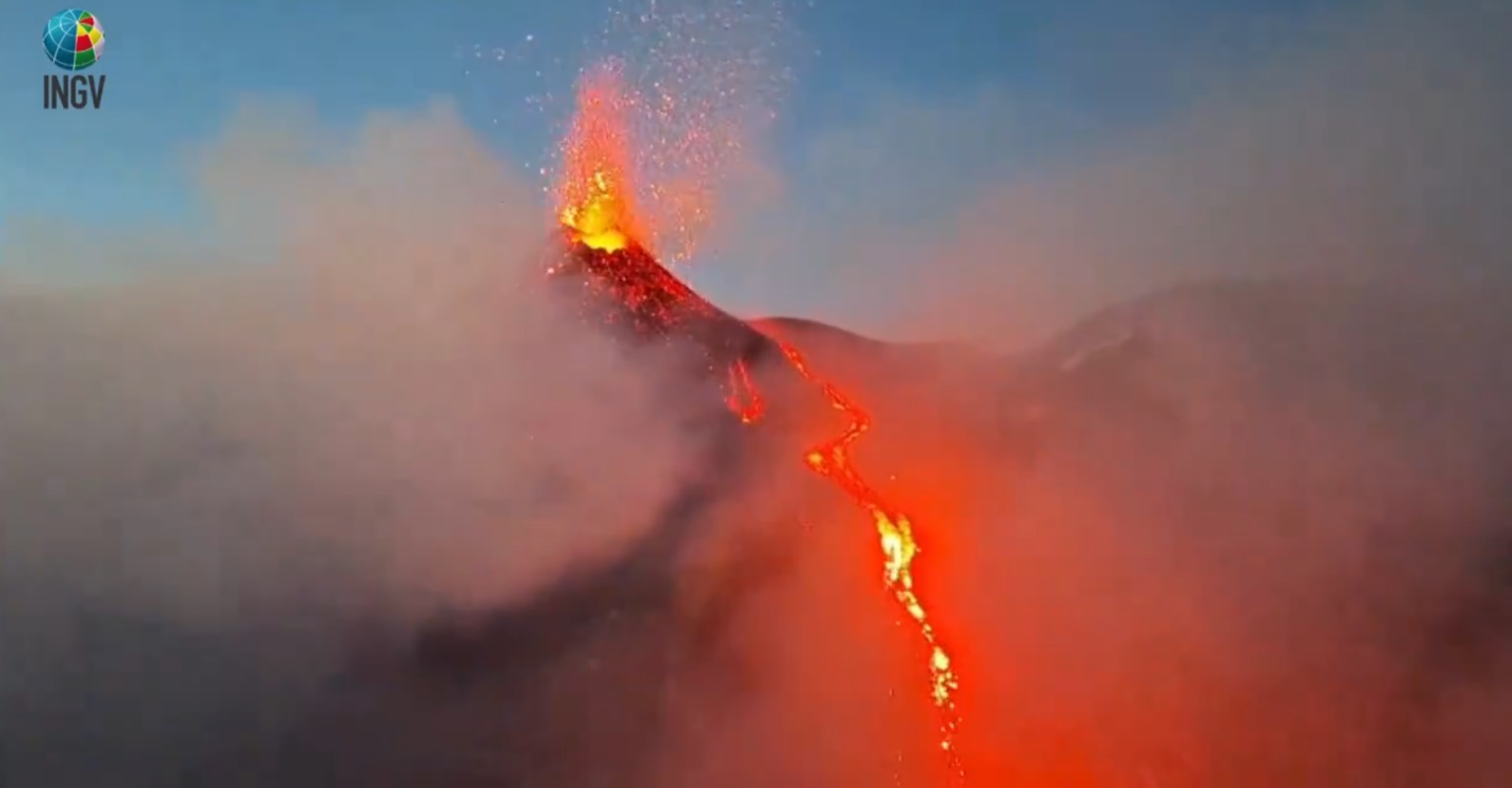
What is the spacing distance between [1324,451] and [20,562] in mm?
15661

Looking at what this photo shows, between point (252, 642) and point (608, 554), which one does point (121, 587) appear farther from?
point (608, 554)

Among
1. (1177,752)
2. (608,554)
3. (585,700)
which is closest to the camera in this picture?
(1177,752)

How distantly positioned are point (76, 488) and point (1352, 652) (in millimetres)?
14768

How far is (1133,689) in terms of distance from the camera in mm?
13578

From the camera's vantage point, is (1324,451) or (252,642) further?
(1324,451)

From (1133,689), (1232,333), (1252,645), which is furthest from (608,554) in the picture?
(1232,333)

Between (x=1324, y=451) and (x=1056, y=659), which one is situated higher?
(x=1324, y=451)

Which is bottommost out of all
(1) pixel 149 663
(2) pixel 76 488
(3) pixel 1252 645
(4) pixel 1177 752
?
(4) pixel 1177 752

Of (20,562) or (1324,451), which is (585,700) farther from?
(1324,451)

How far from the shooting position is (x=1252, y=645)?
45.1 feet

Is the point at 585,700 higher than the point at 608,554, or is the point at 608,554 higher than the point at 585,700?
the point at 608,554

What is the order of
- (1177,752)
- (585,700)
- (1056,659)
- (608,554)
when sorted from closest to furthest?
(1177,752) → (1056,659) → (585,700) → (608,554)

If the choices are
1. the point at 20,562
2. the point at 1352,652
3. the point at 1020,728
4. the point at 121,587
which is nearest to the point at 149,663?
the point at 121,587

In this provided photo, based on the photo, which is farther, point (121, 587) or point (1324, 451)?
point (1324, 451)
